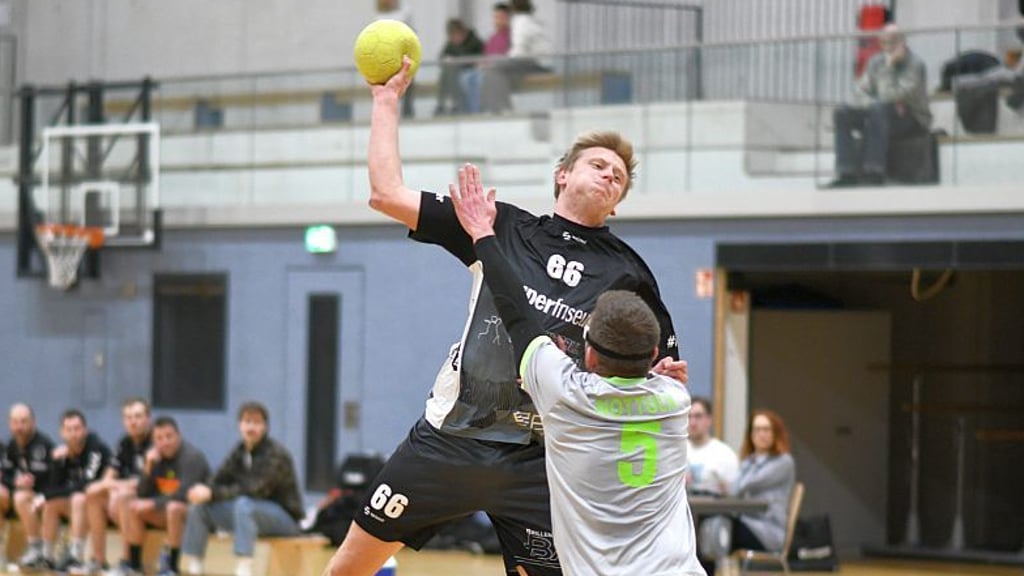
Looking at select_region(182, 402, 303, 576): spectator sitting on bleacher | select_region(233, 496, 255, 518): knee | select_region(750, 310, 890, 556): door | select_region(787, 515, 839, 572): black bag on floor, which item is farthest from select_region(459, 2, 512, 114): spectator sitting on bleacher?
select_region(787, 515, 839, 572): black bag on floor

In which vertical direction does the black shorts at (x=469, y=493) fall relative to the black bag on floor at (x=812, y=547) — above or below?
above

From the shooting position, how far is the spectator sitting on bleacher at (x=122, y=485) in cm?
1202

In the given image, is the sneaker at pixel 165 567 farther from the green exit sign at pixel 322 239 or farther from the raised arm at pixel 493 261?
the raised arm at pixel 493 261

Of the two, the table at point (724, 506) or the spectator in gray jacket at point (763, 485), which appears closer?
the table at point (724, 506)

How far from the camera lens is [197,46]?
1916cm

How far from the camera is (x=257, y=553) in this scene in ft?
45.2

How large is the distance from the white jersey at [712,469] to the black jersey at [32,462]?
4648 millimetres

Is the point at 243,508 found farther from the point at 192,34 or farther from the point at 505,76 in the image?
the point at 192,34

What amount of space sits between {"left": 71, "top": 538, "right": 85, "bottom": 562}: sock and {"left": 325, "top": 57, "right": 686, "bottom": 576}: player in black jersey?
781 centimetres

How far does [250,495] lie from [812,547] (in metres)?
3.84

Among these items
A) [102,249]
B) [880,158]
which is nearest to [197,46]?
[102,249]

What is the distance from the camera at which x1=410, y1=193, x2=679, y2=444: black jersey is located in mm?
4957

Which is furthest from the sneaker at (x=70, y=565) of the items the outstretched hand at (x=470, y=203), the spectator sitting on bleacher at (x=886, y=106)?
the outstretched hand at (x=470, y=203)

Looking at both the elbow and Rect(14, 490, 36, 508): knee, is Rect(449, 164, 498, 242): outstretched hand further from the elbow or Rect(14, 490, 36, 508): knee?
Rect(14, 490, 36, 508): knee
